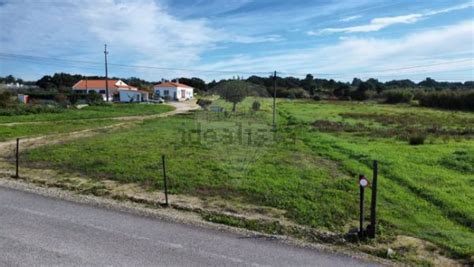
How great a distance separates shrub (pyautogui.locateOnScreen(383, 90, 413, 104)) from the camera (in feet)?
218

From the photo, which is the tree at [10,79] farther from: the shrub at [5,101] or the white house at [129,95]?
the shrub at [5,101]

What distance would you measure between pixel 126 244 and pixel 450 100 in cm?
5879

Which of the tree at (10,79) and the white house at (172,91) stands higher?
the tree at (10,79)

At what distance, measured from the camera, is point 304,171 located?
34.2ft

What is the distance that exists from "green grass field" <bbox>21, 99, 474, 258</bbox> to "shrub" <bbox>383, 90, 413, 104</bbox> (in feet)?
177

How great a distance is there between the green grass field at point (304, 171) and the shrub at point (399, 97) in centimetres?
5401

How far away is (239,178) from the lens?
9.44m

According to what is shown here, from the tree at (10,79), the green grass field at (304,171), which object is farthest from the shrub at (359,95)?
the tree at (10,79)

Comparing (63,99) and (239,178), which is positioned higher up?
(63,99)

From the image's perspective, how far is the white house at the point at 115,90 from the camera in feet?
212

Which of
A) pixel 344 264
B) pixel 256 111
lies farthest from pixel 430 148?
pixel 344 264

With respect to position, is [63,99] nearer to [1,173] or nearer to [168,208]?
[1,173]

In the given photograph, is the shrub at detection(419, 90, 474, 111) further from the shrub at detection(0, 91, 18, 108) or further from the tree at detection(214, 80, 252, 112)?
the shrub at detection(0, 91, 18, 108)

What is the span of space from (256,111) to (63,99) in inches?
1755
